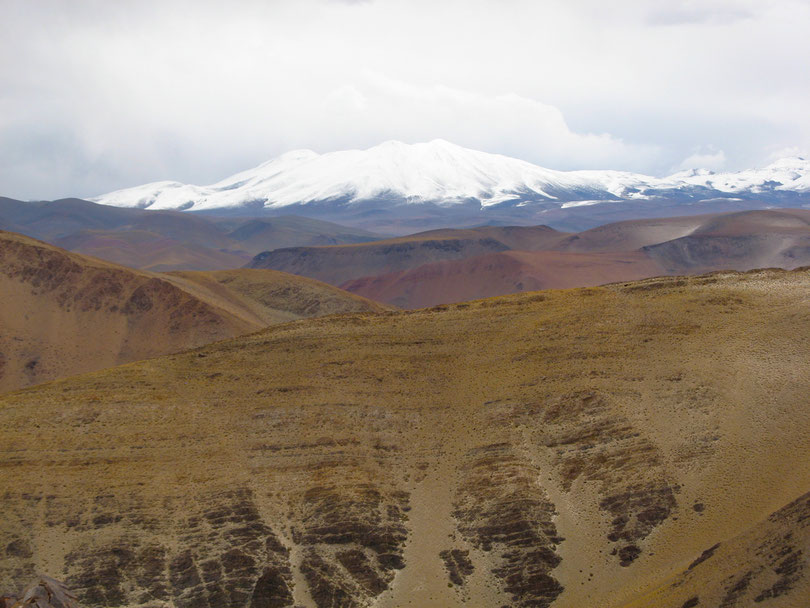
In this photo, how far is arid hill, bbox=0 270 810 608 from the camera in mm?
48125

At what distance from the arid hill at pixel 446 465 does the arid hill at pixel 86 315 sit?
5535 centimetres

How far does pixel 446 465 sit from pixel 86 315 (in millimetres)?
93833

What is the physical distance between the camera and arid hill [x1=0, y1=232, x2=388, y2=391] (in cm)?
11938

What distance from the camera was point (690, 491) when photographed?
51656 millimetres

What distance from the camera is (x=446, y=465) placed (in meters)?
59.0

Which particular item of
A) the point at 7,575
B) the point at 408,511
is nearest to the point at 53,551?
the point at 7,575

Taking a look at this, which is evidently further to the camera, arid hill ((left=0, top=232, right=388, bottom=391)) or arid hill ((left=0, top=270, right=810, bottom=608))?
arid hill ((left=0, top=232, right=388, bottom=391))

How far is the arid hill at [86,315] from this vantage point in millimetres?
119375

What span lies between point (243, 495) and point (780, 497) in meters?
37.5

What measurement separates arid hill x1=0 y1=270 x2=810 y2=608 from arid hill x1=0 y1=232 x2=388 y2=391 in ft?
182

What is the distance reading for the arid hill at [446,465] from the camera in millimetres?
48125

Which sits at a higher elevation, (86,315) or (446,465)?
(86,315)

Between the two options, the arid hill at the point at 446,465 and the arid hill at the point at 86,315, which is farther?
the arid hill at the point at 86,315

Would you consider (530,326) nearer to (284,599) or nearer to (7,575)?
(284,599)
